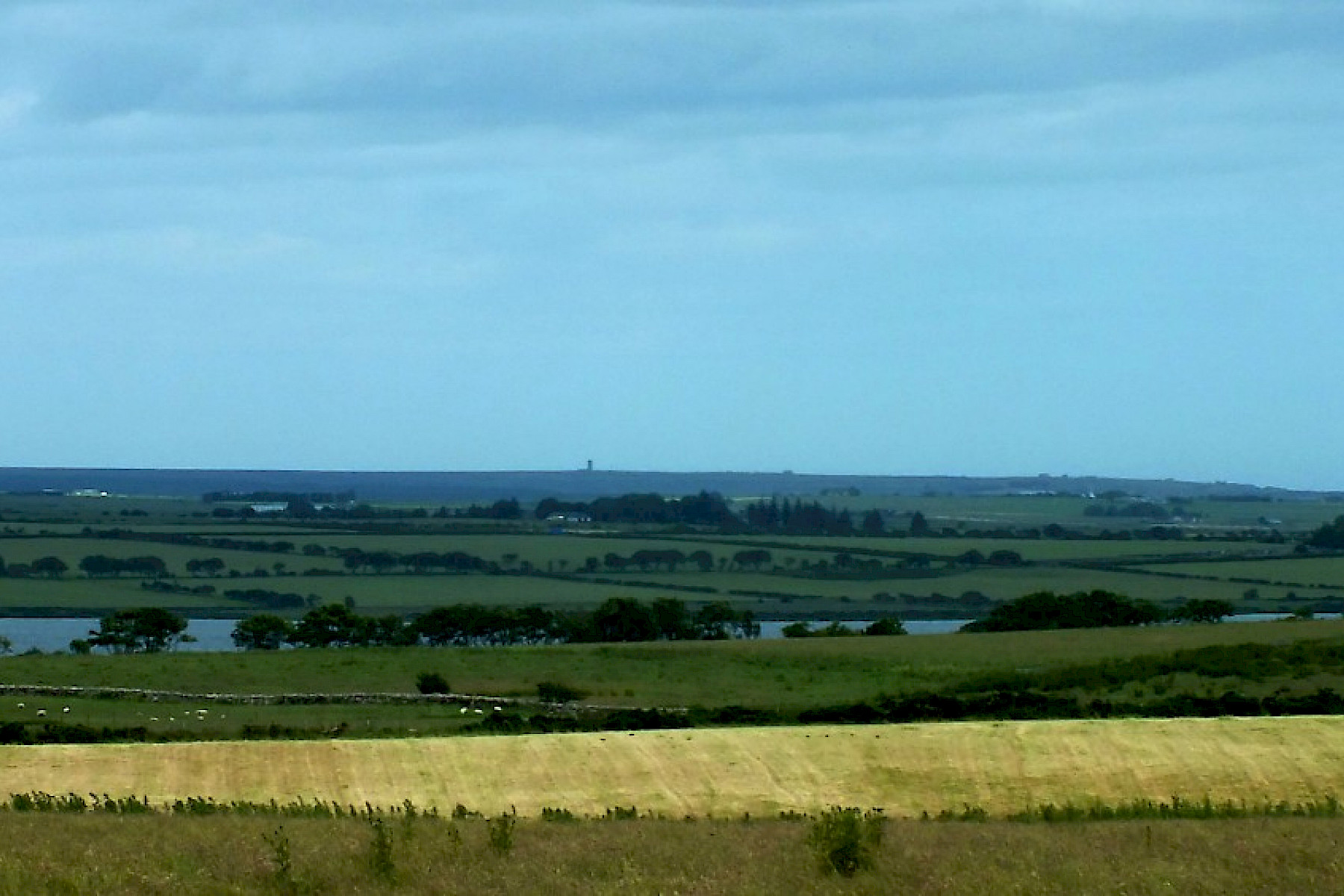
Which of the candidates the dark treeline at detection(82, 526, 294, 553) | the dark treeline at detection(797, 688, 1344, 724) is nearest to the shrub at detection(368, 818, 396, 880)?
the dark treeline at detection(797, 688, 1344, 724)

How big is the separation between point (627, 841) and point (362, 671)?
2890cm

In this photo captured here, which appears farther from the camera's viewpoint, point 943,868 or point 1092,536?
point 1092,536

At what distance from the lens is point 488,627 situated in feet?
264

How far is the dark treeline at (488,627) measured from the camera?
72.7 m

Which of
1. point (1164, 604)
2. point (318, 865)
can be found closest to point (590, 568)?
point (1164, 604)

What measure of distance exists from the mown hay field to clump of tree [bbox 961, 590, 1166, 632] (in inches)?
1636

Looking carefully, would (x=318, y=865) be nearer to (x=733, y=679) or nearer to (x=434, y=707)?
(x=434, y=707)

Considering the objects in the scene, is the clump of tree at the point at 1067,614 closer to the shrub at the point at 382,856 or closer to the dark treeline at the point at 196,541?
the shrub at the point at 382,856

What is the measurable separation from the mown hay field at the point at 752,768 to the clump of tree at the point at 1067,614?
41.5 metres

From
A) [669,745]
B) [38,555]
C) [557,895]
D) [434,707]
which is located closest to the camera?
[557,895]

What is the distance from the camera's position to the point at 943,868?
16156mm

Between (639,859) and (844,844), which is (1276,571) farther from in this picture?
(639,859)

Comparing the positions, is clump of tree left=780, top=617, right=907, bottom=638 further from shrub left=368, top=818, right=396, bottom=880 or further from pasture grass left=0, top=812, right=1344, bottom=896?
shrub left=368, top=818, right=396, bottom=880

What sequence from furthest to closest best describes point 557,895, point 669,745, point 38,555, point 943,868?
point 38,555 < point 669,745 < point 943,868 < point 557,895
